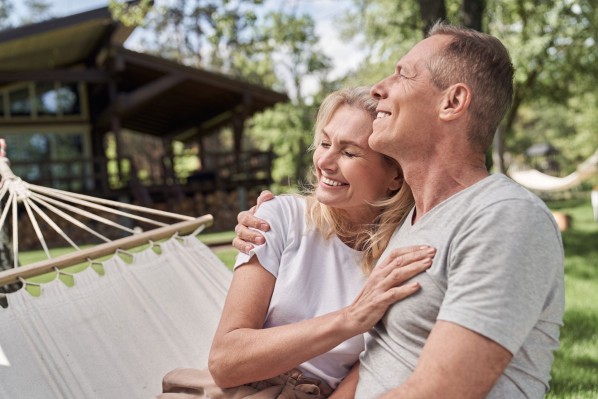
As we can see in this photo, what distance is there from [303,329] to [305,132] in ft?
52.9

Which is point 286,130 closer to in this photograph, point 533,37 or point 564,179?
point 533,37

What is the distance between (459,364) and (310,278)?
0.56m

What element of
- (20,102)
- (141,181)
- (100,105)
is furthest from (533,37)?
(20,102)

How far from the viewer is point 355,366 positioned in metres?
1.51

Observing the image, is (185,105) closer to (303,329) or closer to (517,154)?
(303,329)

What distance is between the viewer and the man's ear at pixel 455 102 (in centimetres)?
125

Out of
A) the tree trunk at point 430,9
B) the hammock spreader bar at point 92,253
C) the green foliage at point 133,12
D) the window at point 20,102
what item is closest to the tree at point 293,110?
the window at point 20,102

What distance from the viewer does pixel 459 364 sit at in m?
1.07

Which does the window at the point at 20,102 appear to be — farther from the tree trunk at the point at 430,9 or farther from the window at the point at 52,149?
the tree trunk at the point at 430,9

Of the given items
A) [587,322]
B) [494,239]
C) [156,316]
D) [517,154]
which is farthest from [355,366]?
[517,154]

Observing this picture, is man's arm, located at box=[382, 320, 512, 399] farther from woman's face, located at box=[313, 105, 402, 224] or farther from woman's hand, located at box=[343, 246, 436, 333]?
woman's face, located at box=[313, 105, 402, 224]

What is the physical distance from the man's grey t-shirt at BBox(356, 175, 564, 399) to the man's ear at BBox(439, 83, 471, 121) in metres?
0.13

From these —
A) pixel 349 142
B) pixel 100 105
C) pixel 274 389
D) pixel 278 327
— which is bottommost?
pixel 100 105

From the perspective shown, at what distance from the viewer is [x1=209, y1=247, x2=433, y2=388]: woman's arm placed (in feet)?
4.10
